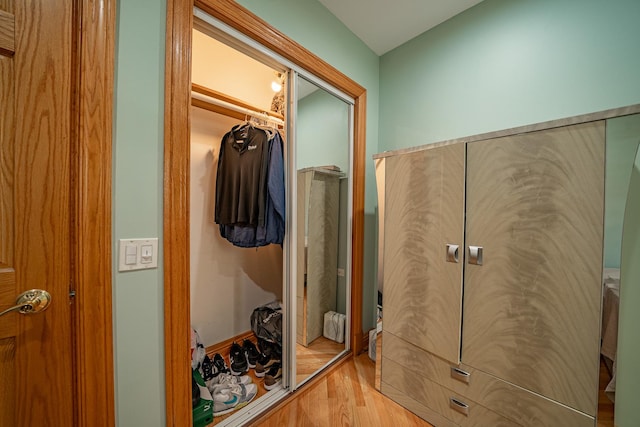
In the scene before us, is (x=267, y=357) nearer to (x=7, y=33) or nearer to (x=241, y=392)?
(x=241, y=392)

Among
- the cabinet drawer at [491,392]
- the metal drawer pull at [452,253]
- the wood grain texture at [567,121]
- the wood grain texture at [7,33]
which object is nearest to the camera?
the wood grain texture at [7,33]

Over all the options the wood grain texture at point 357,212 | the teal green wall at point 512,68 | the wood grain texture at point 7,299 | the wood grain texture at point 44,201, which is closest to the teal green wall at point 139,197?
the wood grain texture at point 44,201

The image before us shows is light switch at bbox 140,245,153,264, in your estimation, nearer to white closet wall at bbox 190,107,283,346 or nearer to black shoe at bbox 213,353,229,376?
white closet wall at bbox 190,107,283,346

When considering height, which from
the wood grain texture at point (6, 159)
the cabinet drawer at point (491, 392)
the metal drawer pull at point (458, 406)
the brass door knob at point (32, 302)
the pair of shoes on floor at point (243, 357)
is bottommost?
the pair of shoes on floor at point (243, 357)

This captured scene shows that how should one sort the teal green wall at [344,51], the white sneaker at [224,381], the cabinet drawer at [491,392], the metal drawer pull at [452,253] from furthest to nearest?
the white sneaker at [224,381] < the teal green wall at [344,51] < the metal drawer pull at [452,253] < the cabinet drawer at [491,392]

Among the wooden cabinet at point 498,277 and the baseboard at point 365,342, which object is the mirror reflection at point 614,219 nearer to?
the wooden cabinet at point 498,277

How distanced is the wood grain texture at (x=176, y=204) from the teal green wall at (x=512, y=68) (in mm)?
1599

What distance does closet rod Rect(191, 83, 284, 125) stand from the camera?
150 centimetres

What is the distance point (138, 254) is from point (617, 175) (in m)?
1.80

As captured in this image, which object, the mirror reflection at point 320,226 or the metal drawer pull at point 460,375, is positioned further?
the mirror reflection at point 320,226

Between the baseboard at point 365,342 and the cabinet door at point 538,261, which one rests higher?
the cabinet door at point 538,261

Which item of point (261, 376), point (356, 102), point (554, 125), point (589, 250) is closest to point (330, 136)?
point (356, 102)

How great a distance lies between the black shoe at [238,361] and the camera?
1.70m

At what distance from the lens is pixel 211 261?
6.50 ft
